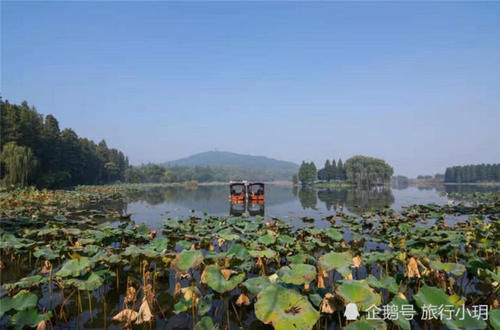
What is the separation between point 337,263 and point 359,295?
27.7 inches

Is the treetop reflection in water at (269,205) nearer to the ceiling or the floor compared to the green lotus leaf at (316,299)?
nearer to the floor

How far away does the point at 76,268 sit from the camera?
3.76 meters

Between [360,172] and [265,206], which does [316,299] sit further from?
[360,172]

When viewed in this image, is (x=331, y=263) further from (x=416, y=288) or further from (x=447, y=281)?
(x=447, y=281)

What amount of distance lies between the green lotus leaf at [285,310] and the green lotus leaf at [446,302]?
1260 mm

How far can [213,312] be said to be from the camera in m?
4.11

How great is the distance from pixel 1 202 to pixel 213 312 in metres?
18.7

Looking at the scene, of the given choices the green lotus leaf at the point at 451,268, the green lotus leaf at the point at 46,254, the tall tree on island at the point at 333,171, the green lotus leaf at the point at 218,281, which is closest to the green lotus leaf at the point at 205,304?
the green lotus leaf at the point at 218,281

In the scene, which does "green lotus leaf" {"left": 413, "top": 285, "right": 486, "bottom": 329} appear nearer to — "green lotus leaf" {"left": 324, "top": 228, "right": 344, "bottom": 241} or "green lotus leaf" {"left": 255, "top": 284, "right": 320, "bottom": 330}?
"green lotus leaf" {"left": 255, "top": 284, "right": 320, "bottom": 330}

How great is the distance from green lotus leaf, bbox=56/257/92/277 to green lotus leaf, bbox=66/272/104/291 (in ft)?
0.24

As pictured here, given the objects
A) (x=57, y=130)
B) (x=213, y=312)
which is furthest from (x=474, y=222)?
(x=57, y=130)

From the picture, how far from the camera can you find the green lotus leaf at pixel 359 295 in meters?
2.88

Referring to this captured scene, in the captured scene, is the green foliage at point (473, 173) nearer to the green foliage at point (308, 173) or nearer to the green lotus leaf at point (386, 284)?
the green foliage at point (308, 173)

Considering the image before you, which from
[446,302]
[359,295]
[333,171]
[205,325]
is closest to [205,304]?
[205,325]
